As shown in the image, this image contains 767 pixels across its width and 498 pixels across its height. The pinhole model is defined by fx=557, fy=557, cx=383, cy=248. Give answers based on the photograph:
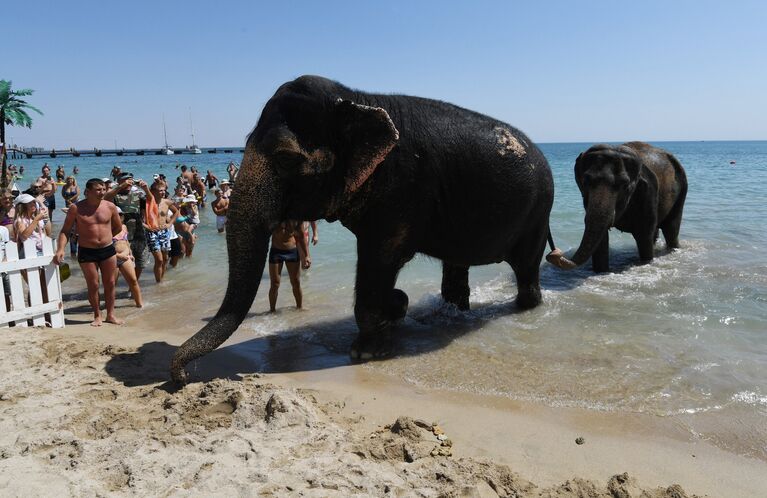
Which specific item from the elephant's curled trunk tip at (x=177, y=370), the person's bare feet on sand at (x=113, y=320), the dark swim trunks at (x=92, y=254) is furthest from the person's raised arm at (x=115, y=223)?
the elephant's curled trunk tip at (x=177, y=370)

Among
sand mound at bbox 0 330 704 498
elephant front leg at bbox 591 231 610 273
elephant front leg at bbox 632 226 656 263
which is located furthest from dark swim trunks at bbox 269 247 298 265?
elephant front leg at bbox 632 226 656 263

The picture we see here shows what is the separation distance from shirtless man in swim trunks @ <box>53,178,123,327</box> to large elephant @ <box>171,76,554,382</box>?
10.4 ft

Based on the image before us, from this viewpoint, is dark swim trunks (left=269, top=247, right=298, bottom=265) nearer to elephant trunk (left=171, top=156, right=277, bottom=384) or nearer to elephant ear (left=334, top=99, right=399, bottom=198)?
elephant ear (left=334, top=99, right=399, bottom=198)

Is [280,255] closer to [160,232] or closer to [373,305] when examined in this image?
[373,305]

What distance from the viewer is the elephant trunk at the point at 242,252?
4480mm

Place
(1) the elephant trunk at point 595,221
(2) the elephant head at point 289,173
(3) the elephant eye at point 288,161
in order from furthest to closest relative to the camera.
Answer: (1) the elephant trunk at point 595,221
(3) the elephant eye at point 288,161
(2) the elephant head at point 289,173

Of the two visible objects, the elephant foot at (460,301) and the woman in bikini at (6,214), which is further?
the woman in bikini at (6,214)

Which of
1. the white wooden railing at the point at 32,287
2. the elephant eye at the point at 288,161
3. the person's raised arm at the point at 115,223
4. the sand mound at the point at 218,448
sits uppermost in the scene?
the elephant eye at the point at 288,161

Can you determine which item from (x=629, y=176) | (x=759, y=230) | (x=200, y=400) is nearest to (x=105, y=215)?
(x=200, y=400)

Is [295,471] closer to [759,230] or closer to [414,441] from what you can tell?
[414,441]

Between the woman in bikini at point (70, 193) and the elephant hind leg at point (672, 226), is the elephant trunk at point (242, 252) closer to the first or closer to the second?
the elephant hind leg at point (672, 226)

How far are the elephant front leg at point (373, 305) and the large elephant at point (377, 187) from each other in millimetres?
11

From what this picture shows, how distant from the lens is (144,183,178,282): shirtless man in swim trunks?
939 centimetres

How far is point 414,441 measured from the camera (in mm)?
3684
